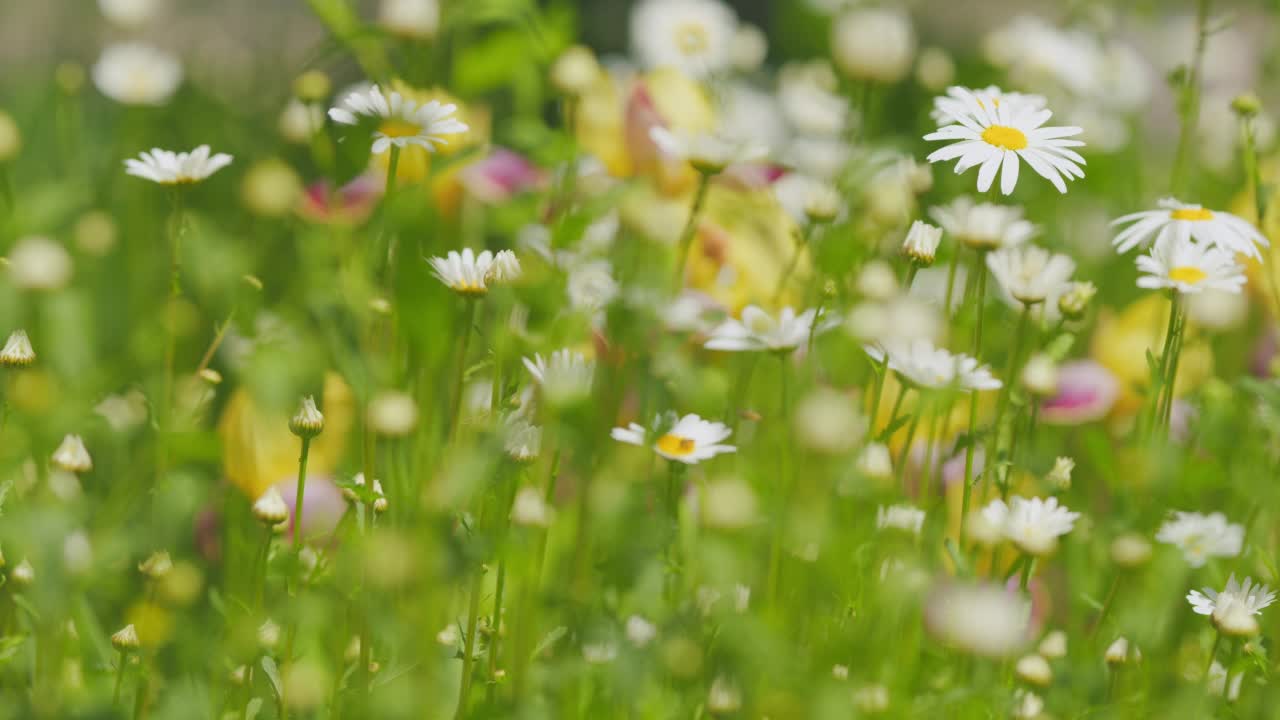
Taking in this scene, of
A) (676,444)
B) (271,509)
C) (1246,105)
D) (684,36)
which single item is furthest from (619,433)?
(684,36)

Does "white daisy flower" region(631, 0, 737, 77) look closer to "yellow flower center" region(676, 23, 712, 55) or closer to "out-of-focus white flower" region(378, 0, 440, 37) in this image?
"yellow flower center" region(676, 23, 712, 55)

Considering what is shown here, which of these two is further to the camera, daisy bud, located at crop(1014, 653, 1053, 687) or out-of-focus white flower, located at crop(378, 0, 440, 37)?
out-of-focus white flower, located at crop(378, 0, 440, 37)

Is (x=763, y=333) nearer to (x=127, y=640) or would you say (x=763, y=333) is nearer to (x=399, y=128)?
(x=399, y=128)

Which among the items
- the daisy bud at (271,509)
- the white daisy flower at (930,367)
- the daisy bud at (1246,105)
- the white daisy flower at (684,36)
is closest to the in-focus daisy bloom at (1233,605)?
the white daisy flower at (930,367)

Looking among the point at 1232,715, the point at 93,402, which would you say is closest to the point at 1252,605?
the point at 1232,715

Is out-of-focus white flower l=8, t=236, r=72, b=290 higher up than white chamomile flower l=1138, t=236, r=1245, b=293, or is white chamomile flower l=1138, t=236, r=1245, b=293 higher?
white chamomile flower l=1138, t=236, r=1245, b=293

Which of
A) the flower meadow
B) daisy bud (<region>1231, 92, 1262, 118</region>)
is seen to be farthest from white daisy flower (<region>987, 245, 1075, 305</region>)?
daisy bud (<region>1231, 92, 1262, 118</region>)
